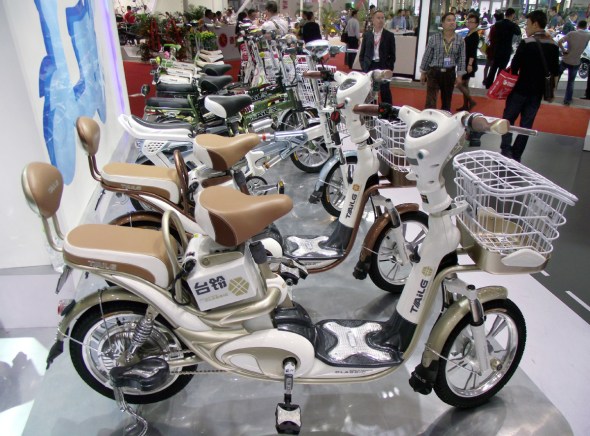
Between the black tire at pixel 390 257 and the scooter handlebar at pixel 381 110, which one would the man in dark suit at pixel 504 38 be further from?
the scooter handlebar at pixel 381 110

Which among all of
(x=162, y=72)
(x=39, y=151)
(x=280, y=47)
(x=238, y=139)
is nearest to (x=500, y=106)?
(x=280, y=47)

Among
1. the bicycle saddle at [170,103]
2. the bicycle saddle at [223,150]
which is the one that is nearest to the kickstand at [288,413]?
the bicycle saddle at [223,150]

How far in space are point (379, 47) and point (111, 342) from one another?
6.15 metres

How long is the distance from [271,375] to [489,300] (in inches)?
37.7

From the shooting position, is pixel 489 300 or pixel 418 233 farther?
pixel 418 233

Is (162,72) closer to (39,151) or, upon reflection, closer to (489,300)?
(39,151)

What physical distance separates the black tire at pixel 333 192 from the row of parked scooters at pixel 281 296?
1657 mm

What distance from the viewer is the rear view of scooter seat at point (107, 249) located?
1.69 meters

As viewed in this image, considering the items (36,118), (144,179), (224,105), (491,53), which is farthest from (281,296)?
(491,53)

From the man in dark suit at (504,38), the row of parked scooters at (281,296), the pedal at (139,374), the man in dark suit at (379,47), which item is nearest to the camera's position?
the row of parked scooters at (281,296)

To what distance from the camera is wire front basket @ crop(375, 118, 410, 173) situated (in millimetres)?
2549

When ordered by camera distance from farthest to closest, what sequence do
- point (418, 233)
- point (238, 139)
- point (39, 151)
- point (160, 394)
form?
1. point (418, 233)
2. point (238, 139)
3. point (39, 151)
4. point (160, 394)

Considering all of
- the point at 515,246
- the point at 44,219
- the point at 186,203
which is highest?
the point at 44,219

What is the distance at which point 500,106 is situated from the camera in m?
7.93
